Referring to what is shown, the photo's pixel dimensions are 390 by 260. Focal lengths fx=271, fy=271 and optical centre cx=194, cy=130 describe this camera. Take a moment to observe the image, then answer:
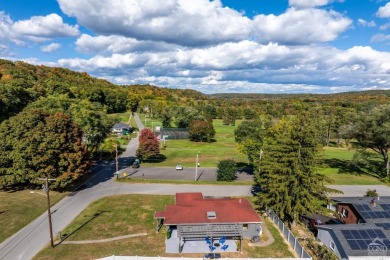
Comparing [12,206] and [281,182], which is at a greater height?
[281,182]

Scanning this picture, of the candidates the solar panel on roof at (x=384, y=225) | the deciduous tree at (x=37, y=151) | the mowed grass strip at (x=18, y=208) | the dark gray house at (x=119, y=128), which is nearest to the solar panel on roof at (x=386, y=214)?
the solar panel on roof at (x=384, y=225)

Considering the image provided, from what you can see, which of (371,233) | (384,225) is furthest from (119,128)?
(371,233)

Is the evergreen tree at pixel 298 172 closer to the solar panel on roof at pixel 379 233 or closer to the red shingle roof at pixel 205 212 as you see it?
the red shingle roof at pixel 205 212

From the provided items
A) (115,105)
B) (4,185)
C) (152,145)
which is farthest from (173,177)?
(115,105)

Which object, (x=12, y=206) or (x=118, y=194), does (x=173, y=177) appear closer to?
(x=118, y=194)

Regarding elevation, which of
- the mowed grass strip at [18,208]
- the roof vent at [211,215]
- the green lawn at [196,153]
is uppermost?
the roof vent at [211,215]

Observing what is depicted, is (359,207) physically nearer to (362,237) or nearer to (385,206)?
(385,206)
